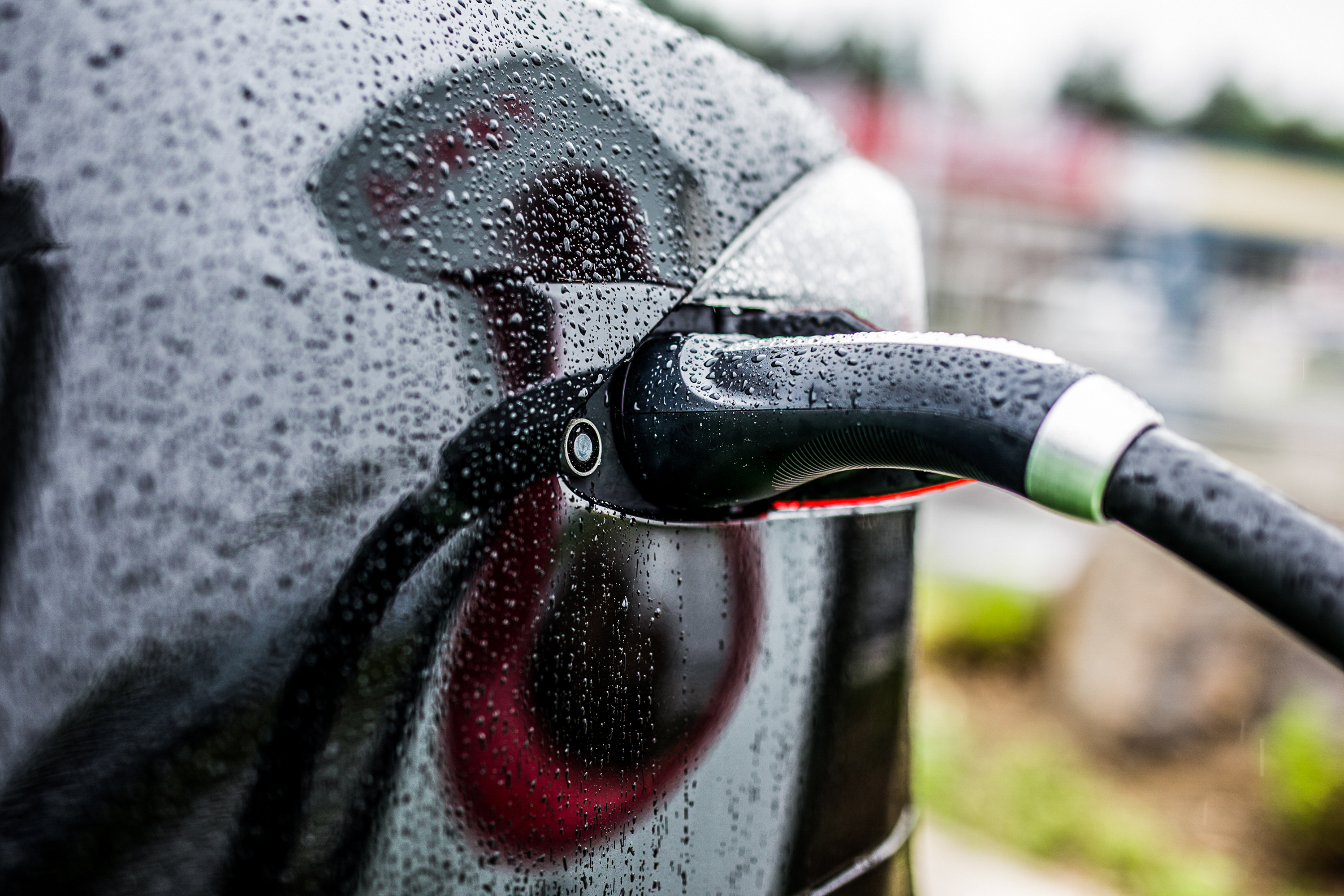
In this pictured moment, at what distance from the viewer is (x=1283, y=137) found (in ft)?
118

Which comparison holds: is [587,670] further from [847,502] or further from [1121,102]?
[1121,102]

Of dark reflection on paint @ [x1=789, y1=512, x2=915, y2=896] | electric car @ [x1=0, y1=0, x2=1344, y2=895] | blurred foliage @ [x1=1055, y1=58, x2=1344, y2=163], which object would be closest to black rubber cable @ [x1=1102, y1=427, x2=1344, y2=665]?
electric car @ [x1=0, y1=0, x2=1344, y2=895]

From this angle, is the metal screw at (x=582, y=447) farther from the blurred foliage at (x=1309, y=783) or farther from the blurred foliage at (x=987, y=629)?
the blurred foliage at (x=987, y=629)

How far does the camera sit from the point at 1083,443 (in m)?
0.55

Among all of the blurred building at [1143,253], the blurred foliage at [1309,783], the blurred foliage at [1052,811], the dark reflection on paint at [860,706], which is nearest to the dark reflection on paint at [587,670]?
the dark reflection on paint at [860,706]

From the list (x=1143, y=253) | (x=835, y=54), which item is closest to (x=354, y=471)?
(x=1143, y=253)

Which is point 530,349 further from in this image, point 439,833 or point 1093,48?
point 1093,48

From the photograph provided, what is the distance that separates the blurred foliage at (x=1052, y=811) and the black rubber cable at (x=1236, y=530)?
299cm

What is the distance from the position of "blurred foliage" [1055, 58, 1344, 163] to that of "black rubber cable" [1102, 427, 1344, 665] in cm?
3719

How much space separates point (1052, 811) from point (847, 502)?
342 cm

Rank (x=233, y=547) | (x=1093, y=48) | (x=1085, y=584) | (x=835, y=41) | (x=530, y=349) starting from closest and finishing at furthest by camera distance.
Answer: (x=233, y=547)
(x=530, y=349)
(x=1085, y=584)
(x=835, y=41)
(x=1093, y=48)

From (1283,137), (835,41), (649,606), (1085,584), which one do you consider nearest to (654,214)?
(649,606)

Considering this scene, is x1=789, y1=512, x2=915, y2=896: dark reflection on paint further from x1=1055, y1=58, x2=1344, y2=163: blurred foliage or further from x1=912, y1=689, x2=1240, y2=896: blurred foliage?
x1=1055, y1=58, x2=1344, y2=163: blurred foliage

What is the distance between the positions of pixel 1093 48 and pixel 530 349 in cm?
4420
